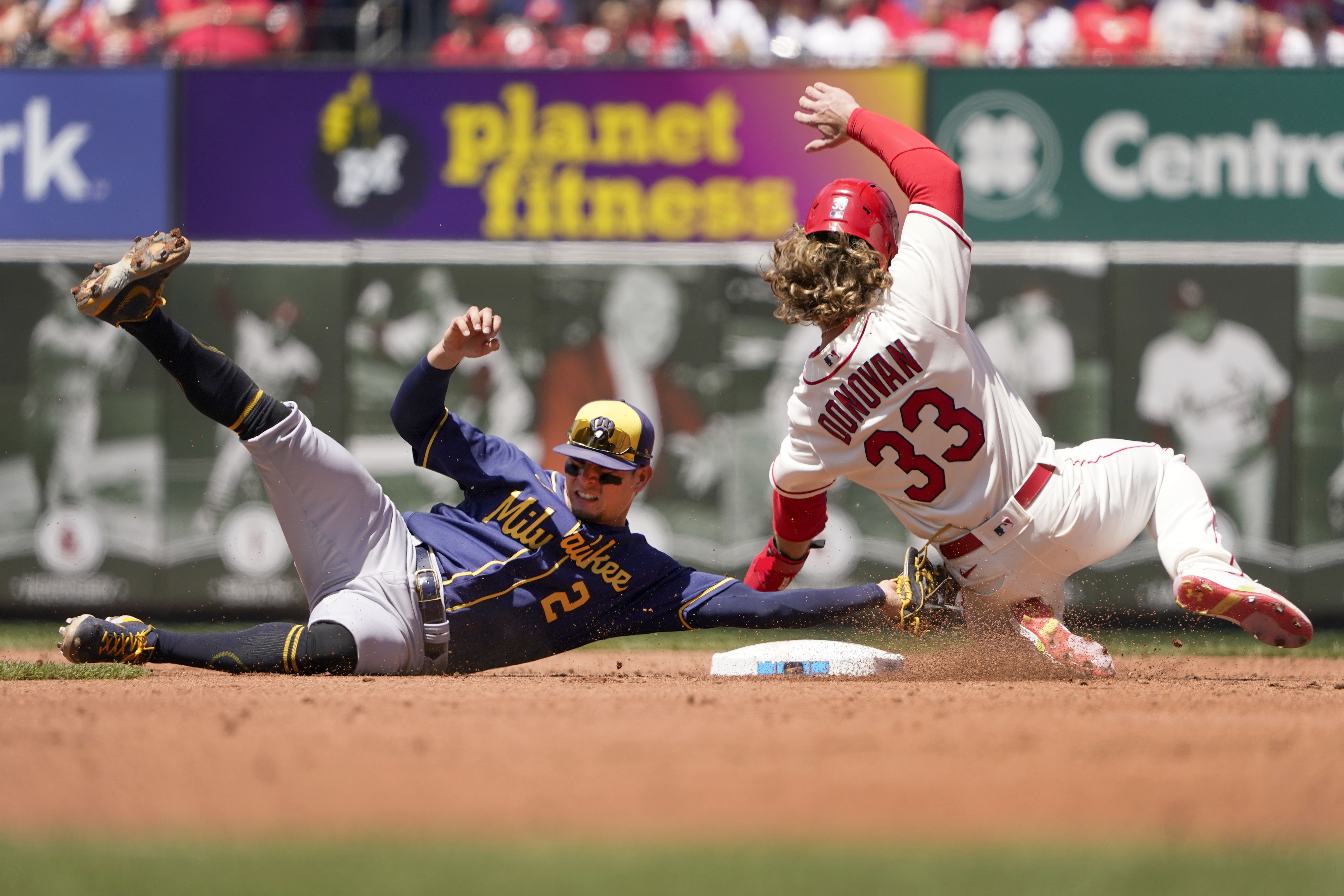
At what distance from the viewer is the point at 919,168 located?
3934 mm

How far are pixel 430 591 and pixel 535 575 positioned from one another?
1.06ft

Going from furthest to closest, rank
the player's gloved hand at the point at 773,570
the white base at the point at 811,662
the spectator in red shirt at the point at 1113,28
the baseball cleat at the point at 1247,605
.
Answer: the spectator in red shirt at the point at 1113,28 < the white base at the point at 811,662 < the player's gloved hand at the point at 773,570 < the baseball cleat at the point at 1247,605

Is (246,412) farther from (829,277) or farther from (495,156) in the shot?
(495,156)

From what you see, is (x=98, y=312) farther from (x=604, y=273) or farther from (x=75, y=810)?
(x=604, y=273)

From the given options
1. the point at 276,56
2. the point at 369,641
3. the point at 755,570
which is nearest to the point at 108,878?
the point at 369,641

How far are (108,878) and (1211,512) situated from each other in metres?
3.07

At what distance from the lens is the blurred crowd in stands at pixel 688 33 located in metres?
8.95

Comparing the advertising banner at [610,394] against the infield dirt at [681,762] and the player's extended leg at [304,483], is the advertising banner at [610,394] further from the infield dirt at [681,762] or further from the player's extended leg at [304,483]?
the infield dirt at [681,762]

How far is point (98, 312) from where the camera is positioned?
396 cm

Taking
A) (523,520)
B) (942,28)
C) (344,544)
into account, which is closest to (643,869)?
(523,520)

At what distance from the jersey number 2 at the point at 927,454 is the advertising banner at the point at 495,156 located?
5.08 metres

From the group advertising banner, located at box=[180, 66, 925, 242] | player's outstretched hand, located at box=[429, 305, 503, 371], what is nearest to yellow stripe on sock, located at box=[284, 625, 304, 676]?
player's outstretched hand, located at box=[429, 305, 503, 371]

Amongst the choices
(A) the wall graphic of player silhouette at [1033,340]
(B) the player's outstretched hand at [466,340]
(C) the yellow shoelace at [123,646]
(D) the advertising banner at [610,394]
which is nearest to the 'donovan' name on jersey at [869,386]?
(B) the player's outstretched hand at [466,340]

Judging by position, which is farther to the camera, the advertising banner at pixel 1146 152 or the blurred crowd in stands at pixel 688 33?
the blurred crowd in stands at pixel 688 33
